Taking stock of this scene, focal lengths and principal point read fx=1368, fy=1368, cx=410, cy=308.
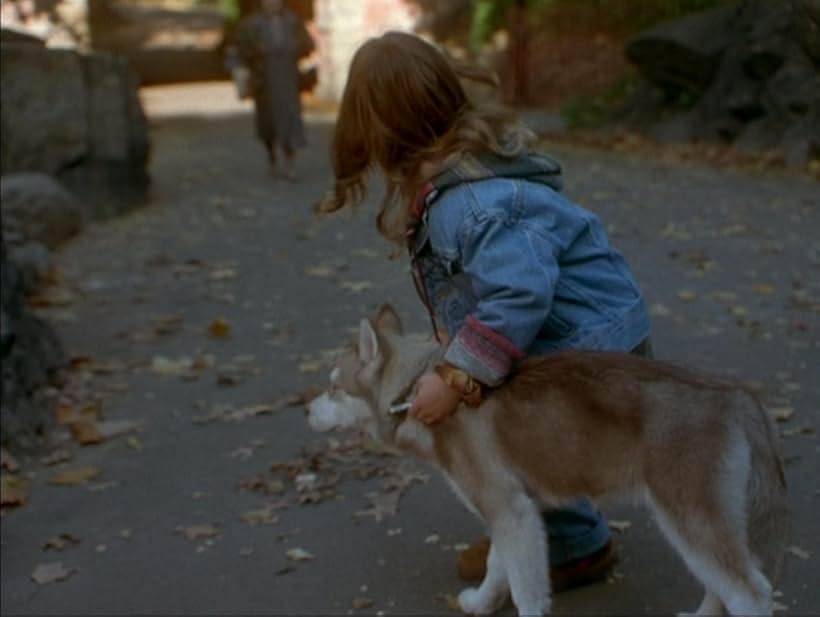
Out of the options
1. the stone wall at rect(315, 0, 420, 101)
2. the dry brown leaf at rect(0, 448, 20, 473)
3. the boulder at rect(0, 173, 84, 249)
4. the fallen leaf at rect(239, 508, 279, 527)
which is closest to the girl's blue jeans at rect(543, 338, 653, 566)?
the fallen leaf at rect(239, 508, 279, 527)

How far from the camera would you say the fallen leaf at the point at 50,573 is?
5473 millimetres

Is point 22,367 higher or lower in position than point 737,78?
lower

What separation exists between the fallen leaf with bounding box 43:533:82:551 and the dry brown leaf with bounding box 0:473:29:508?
49cm

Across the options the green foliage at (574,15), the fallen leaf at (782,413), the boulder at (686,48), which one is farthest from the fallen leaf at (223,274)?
the green foliage at (574,15)

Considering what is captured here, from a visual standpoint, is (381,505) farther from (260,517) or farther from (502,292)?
(502,292)

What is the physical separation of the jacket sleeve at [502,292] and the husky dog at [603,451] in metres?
0.14

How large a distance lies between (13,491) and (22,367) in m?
1.38

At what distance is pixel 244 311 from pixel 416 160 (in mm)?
5971

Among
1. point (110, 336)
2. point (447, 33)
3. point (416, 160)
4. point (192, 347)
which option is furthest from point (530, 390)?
point (447, 33)

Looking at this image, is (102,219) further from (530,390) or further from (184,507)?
(530,390)

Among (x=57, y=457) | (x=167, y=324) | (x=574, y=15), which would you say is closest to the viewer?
(x=57, y=457)

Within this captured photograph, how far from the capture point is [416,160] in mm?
4055

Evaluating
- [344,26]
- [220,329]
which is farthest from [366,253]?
[344,26]

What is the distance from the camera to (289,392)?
25.5 feet
